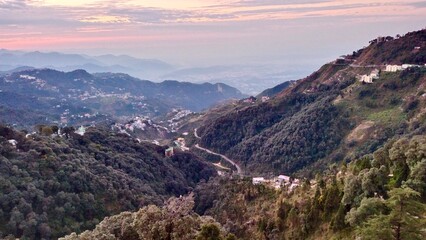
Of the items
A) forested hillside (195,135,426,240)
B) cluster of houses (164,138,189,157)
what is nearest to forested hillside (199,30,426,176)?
cluster of houses (164,138,189,157)

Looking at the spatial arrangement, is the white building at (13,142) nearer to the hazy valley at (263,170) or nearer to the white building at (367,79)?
the hazy valley at (263,170)

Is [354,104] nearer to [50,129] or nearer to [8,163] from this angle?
[50,129]

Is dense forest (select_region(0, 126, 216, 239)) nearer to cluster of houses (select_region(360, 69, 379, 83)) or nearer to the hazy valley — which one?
the hazy valley

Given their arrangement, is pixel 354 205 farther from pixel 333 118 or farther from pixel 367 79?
pixel 367 79

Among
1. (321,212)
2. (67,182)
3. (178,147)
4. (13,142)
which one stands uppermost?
(321,212)

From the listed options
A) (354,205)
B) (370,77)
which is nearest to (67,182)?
(354,205)

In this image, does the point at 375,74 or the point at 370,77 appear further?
the point at 375,74
